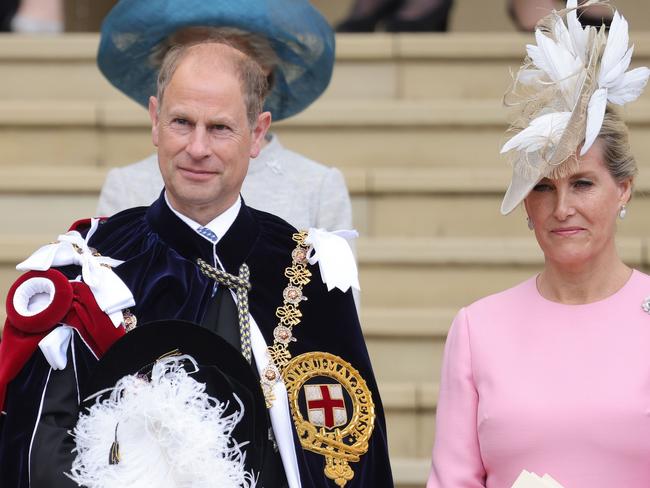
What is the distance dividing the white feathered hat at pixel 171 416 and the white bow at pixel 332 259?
0.40m

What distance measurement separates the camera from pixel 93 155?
22.1 feet

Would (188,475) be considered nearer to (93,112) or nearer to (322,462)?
(322,462)

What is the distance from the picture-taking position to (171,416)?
308cm

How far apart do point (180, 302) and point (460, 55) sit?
3689mm

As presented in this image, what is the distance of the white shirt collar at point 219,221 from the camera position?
349cm

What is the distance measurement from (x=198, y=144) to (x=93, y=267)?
0.36 m

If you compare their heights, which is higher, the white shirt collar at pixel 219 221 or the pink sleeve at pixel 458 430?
the white shirt collar at pixel 219 221

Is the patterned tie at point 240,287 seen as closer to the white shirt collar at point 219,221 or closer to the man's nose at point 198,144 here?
the white shirt collar at point 219,221

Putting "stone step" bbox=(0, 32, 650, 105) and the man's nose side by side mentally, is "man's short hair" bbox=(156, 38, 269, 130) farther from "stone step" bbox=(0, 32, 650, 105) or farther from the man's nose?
"stone step" bbox=(0, 32, 650, 105)

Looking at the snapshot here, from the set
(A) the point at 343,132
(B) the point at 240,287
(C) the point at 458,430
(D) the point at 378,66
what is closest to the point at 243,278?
(B) the point at 240,287

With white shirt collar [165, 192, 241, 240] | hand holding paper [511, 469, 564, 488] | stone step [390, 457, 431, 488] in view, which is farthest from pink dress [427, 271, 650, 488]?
stone step [390, 457, 431, 488]

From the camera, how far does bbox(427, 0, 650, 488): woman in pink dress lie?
337 cm

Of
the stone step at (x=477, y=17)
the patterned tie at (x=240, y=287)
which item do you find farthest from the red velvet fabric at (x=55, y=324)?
the stone step at (x=477, y=17)

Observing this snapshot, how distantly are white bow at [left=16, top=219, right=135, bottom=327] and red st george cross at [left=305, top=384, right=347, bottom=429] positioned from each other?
1.54ft
